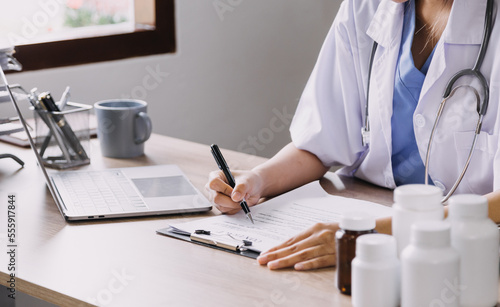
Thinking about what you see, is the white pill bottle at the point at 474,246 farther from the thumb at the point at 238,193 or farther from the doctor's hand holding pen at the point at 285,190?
the thumb at the point at 238,193

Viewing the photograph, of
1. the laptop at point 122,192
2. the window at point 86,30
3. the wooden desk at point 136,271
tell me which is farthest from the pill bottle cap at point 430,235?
the window at point 86,30

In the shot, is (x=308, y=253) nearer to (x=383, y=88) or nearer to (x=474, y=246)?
(x=474, y=246)

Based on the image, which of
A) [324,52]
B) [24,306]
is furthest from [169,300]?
[24,306]

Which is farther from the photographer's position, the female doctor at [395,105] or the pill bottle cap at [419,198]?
the female doctor at [395,105]

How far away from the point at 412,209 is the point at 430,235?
0.27 ft

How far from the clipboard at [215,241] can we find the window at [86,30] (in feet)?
3.85

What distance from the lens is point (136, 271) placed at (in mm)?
1119

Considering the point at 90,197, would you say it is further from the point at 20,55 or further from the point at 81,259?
the point at 20,55

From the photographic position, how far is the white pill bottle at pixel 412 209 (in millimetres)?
916

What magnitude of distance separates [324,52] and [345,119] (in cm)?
17

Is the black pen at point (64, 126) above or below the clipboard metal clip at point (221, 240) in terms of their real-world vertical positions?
above

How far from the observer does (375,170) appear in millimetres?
1582

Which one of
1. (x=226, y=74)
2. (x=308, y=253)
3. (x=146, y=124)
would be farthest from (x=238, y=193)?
(x=226, y=74)

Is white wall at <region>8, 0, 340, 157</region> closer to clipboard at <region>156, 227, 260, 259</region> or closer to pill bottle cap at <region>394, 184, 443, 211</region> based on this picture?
clipboard at <region>156, 227, 260, 259</region>
